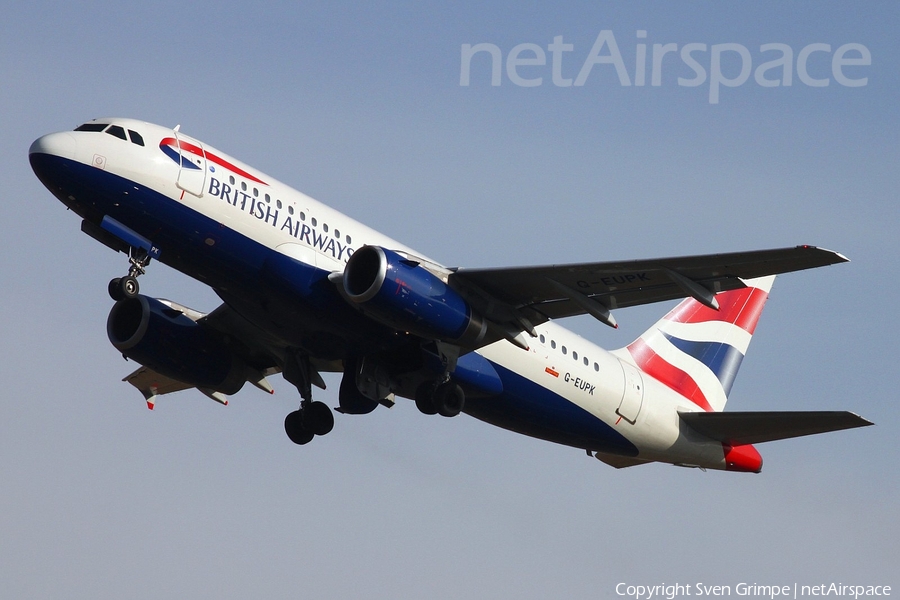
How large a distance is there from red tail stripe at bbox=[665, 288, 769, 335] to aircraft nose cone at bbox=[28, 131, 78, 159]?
19.2 metres

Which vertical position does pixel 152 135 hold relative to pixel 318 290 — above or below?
above

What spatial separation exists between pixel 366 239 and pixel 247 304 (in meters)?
3.20

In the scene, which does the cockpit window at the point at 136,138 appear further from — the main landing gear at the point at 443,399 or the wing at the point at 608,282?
the main landing gear at the point at 443,399

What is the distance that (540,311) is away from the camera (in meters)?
30.9

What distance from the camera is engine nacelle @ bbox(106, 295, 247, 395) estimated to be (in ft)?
108

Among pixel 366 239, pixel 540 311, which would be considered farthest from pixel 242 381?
pixel 540 311

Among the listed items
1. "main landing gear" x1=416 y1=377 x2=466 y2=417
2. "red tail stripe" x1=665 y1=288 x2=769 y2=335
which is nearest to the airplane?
"main landing gear" x1=416 y1=377 x2=466 y2=417

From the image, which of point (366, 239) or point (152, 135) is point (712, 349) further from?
point (152, 135)

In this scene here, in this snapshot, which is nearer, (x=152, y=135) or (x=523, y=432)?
(x=152, y=135)

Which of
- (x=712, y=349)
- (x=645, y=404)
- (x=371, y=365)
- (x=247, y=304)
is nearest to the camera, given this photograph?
(x=247, y=304)

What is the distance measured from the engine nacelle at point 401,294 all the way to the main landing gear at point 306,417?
5710mm

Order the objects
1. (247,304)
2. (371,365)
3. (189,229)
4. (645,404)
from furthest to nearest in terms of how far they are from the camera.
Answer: (645,404) → (371,365) → (247,304) → (189,229)

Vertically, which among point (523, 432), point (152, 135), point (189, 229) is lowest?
point (523, 432)

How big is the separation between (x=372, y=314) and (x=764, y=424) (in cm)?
1129
